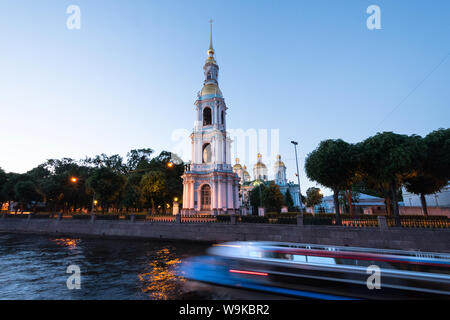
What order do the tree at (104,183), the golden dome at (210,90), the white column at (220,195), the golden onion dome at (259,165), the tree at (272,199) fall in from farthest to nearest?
1. the golden onion dome at (259,165)
2. the tree at (272,199)
3. the golden dome at (210,90)
4. the white column at (220,195)
5. the tree at (104,183)

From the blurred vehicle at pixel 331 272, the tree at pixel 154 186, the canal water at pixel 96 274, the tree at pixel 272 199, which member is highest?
the tree at pixel 154 186

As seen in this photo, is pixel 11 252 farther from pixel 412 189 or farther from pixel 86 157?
pixel 86 157

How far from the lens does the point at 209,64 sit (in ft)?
152

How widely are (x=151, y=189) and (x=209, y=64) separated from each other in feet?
96.8

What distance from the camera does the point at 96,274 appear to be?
11383mm

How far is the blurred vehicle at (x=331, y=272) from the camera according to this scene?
480cm

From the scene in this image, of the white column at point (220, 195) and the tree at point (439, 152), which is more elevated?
the tree at point (439, 152)

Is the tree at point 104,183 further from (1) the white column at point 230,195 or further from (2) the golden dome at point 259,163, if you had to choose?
(2) the golden dome at point 259,163

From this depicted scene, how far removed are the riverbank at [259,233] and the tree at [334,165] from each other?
374cm

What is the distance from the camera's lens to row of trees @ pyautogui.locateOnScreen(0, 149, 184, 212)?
3516 centimetres


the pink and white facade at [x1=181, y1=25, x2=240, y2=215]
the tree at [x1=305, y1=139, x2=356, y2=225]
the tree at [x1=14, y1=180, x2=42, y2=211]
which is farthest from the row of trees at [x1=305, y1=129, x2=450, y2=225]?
the tree at [x1=14, y1=180, x2=42, y2=211]

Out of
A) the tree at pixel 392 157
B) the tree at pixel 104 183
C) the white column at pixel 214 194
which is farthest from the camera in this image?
the white column at pixel 214 194

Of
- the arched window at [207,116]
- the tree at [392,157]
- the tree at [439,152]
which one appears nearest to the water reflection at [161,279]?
the tree at [392,157]

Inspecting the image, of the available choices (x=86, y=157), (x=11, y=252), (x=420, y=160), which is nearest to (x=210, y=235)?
(x=11, y=252)
